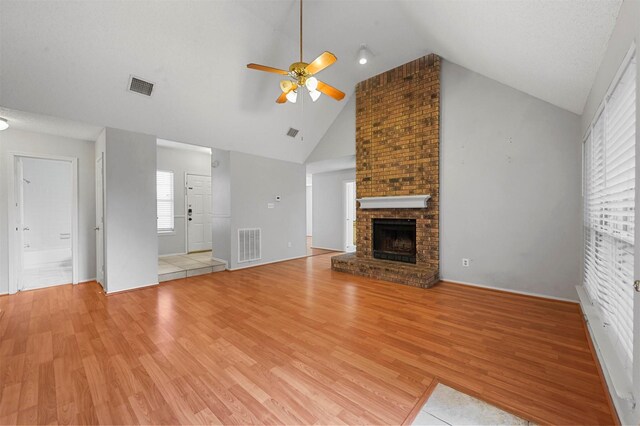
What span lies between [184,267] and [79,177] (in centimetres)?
234

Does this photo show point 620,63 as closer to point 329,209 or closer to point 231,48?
point 231,48

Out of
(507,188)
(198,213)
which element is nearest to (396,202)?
(507,188)

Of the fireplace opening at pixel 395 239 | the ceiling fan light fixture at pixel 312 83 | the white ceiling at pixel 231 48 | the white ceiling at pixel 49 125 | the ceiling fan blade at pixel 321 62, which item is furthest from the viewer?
the fireplace opening at pixel 395 239

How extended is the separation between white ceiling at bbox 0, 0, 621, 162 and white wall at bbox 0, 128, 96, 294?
1.25m

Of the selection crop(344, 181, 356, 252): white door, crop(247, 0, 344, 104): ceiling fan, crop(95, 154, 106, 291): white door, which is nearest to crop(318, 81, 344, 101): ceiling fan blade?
crop(247, 0, 344, 104): ceiling fan

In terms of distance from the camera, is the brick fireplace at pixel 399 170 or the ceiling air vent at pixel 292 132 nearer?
the brick fireplace at pixel 399 170

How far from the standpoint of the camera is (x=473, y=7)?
233 centimetres

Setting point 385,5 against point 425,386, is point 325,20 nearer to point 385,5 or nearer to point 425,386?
point 385,5

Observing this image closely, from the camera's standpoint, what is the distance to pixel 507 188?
3789 mm

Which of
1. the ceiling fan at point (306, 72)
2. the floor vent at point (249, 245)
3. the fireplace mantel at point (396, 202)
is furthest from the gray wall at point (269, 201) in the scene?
the ceiling fan at point (306, 72)

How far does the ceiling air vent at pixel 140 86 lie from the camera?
134 inches

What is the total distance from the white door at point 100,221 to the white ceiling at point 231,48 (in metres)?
0.91

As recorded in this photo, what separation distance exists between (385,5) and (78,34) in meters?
3.52

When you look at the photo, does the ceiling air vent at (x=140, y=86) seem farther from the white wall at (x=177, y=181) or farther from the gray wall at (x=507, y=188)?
the gray wall at (x=507, y=188)
